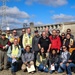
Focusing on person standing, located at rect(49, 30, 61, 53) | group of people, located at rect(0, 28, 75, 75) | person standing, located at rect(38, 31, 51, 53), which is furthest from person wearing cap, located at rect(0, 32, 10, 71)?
person standing, located at rect(49, 30, 61, 53)

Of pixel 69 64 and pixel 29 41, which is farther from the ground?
pixel 29 41

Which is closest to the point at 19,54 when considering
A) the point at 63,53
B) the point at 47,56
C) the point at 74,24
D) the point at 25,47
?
the point at 25,47

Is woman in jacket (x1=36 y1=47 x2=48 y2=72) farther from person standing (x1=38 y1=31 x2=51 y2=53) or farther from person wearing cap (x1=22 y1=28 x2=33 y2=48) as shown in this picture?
person wearing cap (x1=22 y1=28 x2=33 y2=48)

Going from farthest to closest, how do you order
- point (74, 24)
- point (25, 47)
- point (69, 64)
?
point (74, 24)
point (25, 47)
point (69, 64)

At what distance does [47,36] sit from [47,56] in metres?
0.88

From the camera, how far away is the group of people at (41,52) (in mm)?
10812

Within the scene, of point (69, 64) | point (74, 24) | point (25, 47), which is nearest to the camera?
point (69, 64)

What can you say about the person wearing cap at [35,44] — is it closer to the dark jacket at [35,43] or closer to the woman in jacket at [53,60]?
the dark jacket at [35,43]

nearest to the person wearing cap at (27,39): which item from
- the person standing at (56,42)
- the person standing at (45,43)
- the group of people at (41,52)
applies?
the group of people at (41,52)

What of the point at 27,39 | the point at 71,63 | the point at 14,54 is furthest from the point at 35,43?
the point at 71,63

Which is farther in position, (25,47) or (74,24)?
(74,24)

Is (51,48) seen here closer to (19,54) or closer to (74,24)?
(19,54)

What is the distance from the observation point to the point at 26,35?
11.3 m

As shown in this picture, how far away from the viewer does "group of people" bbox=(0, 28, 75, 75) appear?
10.8m
